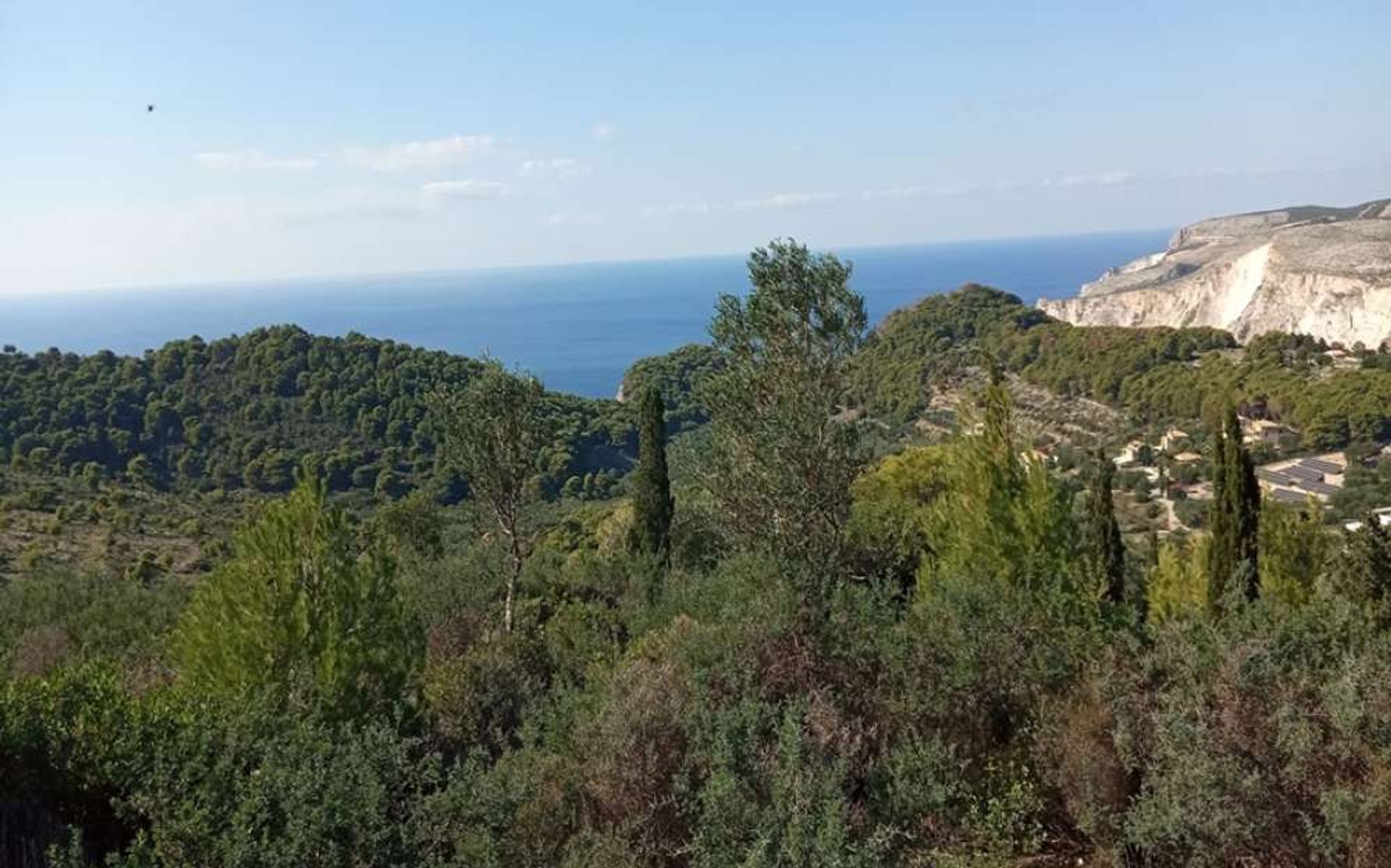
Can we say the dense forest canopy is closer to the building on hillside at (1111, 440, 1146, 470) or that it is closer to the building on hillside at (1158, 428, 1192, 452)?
the building on hillside at (1111, 440, 1146, 470)

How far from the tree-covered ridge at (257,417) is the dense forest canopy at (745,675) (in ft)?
77.4

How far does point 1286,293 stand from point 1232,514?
71403 millimetres

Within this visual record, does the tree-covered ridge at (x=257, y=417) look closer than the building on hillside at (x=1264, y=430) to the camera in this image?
Yes

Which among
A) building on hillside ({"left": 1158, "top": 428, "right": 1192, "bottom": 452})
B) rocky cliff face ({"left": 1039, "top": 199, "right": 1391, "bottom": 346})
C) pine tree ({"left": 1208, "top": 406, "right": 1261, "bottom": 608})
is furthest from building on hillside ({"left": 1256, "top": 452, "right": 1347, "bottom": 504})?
rocky cliff face ({"left": 1039, "top": 199, "right": 1391, "bottom": 346})

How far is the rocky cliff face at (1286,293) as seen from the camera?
6619 cm

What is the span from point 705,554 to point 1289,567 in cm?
1235

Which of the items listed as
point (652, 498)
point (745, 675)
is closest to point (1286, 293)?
point (652, 498)

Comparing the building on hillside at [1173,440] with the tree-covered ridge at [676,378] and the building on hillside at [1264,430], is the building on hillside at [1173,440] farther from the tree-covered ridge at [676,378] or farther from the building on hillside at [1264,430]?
the tree-covered ridge at [676,378]

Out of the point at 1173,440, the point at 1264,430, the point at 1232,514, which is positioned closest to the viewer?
the point at 1232,514

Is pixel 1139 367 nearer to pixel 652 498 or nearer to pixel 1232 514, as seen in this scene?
pixel 1232 514

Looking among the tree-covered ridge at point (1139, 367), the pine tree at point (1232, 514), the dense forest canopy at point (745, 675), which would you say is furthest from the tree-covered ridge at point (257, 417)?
the pine tree at point (1232, 514)

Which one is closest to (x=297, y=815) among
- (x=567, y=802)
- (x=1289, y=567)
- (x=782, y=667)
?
(x=567, y=802)

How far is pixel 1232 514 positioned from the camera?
1736 centimetres

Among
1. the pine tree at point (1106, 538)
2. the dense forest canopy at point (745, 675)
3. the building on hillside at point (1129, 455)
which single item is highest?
the dense forest canopy at point (745, 675)
